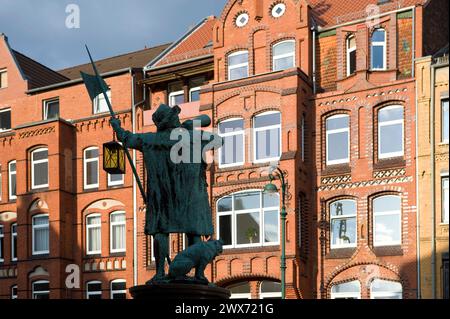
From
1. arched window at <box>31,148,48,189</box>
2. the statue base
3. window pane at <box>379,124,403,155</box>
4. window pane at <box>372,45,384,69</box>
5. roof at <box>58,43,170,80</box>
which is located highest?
roof at <box>58,43,170,80</box>

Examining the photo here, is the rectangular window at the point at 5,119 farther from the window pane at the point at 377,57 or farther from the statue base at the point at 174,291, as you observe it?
the statue base at the point at 174,291

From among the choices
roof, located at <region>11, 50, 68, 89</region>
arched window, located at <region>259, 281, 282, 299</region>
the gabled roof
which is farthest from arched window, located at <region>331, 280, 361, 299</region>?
roof, located at <region>11, 50, 68, 89</region>

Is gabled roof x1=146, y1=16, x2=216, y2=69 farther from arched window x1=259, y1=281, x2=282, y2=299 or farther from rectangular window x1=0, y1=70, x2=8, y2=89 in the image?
arched window x1=259, y1=281, x2=282, y2=299

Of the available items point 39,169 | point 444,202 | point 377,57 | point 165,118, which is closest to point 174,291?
point 165,118

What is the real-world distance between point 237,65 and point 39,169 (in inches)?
374

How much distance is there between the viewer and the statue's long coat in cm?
1016

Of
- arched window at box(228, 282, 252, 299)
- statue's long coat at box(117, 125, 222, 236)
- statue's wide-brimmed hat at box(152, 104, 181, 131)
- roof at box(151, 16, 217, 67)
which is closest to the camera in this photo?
statue's long coat at box(117, 125, 222, 236)

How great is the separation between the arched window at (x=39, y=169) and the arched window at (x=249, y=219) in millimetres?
8487

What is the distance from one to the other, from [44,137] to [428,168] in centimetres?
1562

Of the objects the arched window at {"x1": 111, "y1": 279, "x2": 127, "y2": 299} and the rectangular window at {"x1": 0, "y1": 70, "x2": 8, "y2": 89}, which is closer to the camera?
the arched window at {"x1": 111, "y1": 279, "x2": 127, "y2": 299}

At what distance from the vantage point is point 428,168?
26438 millimetres

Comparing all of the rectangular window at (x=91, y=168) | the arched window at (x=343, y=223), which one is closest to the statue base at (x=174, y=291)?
the arched window at (x=343, y=223)

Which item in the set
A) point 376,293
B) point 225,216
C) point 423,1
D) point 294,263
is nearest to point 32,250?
point 225,216

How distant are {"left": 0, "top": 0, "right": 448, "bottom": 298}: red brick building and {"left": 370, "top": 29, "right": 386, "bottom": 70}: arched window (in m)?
0.04
